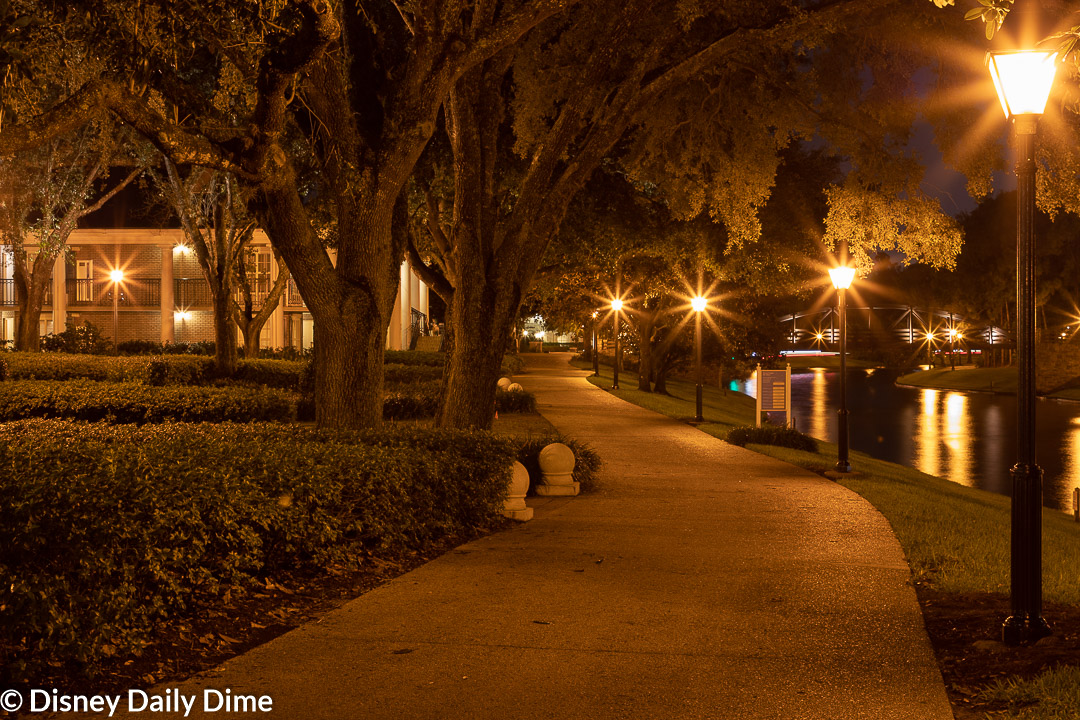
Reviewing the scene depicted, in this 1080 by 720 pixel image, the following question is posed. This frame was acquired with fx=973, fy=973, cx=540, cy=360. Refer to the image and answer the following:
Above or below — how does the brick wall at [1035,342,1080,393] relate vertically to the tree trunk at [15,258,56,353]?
below

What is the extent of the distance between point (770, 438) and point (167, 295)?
26700mm

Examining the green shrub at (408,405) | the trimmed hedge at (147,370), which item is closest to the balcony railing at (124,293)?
the trimmed hedge at (147,370)

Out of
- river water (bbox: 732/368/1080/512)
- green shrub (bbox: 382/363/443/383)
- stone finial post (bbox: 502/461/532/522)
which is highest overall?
green shrub (bbox: 382/363/443/383)

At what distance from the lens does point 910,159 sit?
1535 cm

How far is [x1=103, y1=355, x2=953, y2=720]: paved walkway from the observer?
4.77 m

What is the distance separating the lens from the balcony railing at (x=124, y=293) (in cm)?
3938

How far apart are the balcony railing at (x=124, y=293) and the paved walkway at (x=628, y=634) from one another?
33555 millimetres

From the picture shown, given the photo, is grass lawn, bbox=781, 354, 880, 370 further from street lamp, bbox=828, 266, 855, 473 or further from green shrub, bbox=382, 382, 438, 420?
street lamp, bbox=828, 266, 855, 473

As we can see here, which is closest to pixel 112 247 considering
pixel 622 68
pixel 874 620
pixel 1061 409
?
pixel 622 68

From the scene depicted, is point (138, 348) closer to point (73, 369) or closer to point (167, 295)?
point (167, 295)

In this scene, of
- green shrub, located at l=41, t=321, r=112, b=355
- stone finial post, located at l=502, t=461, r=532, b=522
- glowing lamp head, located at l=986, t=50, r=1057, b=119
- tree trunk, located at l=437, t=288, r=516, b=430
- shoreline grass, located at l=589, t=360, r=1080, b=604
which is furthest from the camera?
green shrub, located at l=41, t=321, r=112, b=355

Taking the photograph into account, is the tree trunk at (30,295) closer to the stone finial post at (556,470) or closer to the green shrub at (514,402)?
the green shrub at (514,402)

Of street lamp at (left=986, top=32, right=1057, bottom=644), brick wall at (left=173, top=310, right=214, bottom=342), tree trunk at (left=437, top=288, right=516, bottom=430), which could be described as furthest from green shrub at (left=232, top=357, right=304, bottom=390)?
street lamp at (left=986, top=32, right=1057, bottom=644)

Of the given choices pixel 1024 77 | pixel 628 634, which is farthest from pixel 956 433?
pixel 628 634
